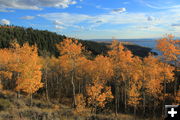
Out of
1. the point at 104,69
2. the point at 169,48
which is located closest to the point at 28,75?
the point at 104,69

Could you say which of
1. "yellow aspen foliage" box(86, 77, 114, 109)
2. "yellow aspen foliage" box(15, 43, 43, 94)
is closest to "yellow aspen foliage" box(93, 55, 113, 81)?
"yellow aspen foliage" box(86, 77, 114, 109)

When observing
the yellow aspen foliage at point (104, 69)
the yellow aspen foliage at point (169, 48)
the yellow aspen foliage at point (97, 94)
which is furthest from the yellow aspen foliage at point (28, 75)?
the yellow aspen foliage at point (169, 48)

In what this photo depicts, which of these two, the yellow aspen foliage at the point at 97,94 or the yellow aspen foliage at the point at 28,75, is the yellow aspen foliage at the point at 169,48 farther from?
the yellow aspen foliage at the point at 28,75

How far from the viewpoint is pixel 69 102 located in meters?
37.7

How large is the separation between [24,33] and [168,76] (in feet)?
363

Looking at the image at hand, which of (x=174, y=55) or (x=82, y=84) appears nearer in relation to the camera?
(x=174, y=55)

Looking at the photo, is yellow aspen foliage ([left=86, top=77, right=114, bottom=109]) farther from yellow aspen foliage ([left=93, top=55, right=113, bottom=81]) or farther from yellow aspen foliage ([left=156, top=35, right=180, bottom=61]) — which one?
yellow aspen foliage ([left=156, top=35, right=180, bottom=61])

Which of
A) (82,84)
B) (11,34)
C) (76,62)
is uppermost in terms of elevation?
(11,34)

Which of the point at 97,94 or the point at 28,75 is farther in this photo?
the point at 97,94

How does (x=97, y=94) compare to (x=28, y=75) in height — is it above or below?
below

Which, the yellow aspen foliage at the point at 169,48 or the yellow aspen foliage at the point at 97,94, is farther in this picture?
the yellow aspen foliage at the point at 97,94

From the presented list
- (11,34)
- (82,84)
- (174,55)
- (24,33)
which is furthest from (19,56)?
(24,33)

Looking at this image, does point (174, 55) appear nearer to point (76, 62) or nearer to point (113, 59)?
point (113, 59)

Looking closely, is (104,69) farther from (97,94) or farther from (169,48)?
(169,48)
